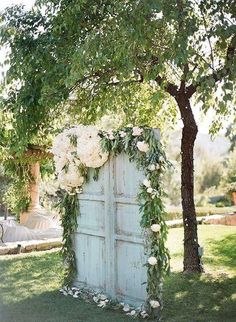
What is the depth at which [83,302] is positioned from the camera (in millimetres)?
6199

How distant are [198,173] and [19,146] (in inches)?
A: 1277

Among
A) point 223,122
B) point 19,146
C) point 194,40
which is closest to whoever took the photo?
point 194,40

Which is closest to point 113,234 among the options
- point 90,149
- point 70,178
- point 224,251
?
point 70,178

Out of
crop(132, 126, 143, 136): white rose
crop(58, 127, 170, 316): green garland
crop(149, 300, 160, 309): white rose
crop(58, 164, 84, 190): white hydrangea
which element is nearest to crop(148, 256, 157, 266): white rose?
crop(58, 127, 170, 316): green garland

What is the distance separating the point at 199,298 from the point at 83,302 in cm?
143

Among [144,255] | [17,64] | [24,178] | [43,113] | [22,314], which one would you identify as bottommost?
[22,314]

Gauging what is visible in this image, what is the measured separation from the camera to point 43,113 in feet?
25.7

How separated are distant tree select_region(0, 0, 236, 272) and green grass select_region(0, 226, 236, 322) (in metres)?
0.70

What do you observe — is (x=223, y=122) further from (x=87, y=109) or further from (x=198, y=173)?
(x=198, y=173)

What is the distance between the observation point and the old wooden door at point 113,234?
5.75m

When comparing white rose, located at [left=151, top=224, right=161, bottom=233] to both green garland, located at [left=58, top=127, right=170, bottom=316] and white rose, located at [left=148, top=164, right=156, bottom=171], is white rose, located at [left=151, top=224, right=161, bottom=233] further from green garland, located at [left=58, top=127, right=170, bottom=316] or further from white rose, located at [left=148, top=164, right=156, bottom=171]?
white rose, located at [left=148, top=164, right=156, bottom=171]

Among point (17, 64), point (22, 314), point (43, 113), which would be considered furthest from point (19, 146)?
point (22, 314)

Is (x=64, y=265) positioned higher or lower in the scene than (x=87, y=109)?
lower

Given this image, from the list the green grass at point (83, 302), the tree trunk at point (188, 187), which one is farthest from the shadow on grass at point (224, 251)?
the tree trunk at point (188, 187)
